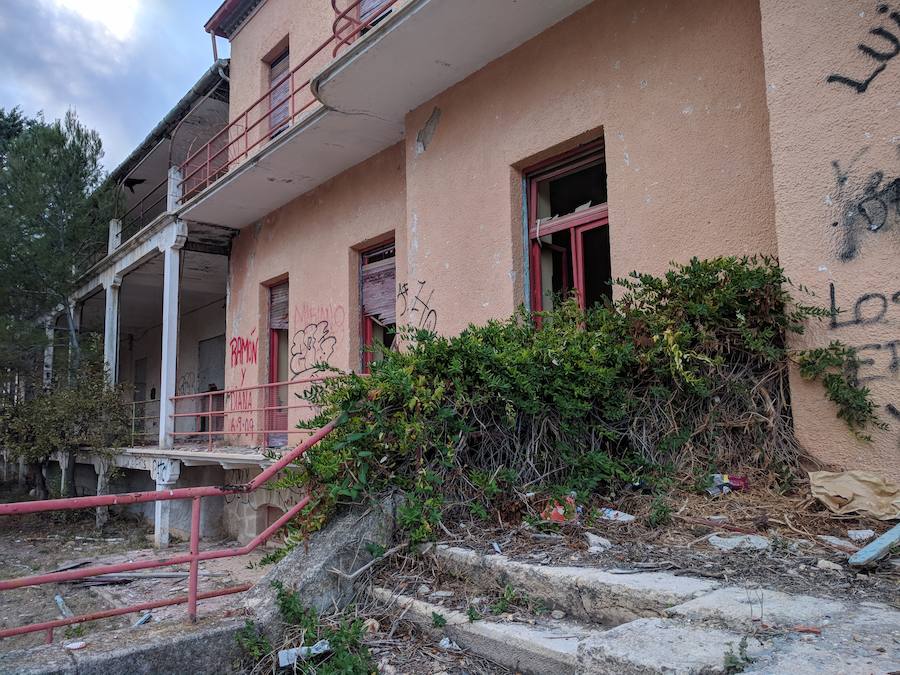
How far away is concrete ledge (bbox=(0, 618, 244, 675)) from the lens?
2.78 metres

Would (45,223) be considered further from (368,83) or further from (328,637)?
(328,637)

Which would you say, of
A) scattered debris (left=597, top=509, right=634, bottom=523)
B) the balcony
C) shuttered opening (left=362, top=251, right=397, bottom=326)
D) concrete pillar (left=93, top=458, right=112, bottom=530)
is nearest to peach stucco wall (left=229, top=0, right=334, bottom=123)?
the balcony

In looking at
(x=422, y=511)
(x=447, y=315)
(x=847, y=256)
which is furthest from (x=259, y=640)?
(x=447, y=315)

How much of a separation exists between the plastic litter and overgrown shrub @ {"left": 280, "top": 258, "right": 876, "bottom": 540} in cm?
78

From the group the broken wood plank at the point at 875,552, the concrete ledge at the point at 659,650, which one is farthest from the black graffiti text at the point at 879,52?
the concrete ledge at the point at 659,650

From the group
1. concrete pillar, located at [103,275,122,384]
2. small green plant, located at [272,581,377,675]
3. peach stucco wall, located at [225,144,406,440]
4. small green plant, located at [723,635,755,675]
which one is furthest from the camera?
concrete pillar, located at [103,275,122,384]

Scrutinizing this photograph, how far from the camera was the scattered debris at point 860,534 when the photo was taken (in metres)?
3.22

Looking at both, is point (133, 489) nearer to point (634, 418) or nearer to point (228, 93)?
point (228, 93)

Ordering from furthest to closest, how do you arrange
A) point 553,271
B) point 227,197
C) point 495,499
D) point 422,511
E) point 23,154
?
point 23,154
point 227,197
point 553,271
point 495,499
point 422,511

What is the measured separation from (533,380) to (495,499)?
2.50 feet

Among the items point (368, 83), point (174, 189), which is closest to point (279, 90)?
point (174, 189)

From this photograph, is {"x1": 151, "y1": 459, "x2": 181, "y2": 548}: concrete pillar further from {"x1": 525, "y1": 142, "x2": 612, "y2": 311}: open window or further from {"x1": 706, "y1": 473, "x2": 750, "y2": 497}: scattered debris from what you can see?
{"x1": 706, "y1": 473, "x2": 750, "y2": 497}: scattered debris

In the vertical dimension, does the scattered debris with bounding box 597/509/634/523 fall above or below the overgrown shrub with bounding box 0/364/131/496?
below

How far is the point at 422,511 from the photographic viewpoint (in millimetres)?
3723
